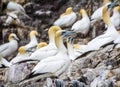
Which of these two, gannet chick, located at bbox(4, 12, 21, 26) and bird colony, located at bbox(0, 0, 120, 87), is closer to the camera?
bird colony, located at bbox(0, 0, 120, 87)

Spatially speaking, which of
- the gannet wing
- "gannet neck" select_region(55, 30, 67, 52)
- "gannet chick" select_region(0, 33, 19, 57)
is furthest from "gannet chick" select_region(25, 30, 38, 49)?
the gannet wing

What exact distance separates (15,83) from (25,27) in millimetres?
A: 9824

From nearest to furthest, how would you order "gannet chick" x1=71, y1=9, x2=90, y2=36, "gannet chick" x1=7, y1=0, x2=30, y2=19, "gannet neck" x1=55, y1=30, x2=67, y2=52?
"gannet neck" x1=55, y1=30, x2=67, y2=52 < "gannet chick" x1=71, y1=9, x2=90, y2=36 < "gannet chick" x1=7, y1=0, x2=30, y2=19

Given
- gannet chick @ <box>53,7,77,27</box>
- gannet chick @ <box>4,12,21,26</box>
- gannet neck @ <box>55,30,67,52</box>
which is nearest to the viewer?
gannet neck @ <box>55,30,67,52</box>

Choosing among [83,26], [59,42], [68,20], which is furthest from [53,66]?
[68,20]

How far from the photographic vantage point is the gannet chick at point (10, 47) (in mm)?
21438

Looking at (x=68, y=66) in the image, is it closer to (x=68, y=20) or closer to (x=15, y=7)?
(x=68, y=20)

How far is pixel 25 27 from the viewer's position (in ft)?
80.6

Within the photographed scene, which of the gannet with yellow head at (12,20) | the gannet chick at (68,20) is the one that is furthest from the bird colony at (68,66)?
the gannet with yellow head at (12,20)

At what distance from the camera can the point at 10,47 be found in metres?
21.7

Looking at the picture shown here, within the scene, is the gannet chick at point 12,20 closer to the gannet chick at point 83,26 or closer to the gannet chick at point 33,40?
the gannet chick at point 33,40

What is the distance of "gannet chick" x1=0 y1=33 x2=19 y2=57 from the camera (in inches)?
844

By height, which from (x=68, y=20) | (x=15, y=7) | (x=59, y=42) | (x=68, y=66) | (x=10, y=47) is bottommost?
(x=68, y=66)

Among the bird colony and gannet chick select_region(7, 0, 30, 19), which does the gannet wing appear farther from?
gannet chick select_region(7, 0, 30, 19)
